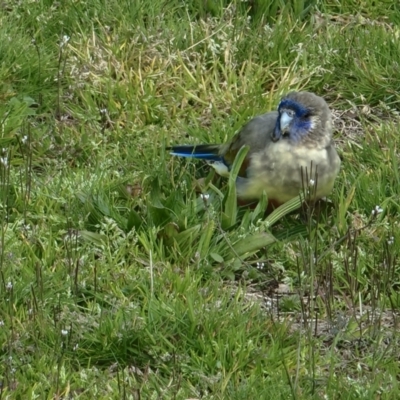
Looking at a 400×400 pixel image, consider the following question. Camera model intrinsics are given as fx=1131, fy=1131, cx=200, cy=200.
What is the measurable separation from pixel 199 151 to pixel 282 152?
390 mm

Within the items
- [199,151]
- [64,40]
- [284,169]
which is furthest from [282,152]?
[64,40]

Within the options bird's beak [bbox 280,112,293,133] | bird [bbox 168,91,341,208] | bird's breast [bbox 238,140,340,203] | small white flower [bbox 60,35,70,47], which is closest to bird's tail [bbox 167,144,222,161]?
bird [bbox 168,91,341,208]

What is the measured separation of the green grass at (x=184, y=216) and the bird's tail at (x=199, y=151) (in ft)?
0.19

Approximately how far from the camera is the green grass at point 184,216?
3797 millimetres

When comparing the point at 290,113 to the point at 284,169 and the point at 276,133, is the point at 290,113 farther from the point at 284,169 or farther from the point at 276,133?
the point at 284,169

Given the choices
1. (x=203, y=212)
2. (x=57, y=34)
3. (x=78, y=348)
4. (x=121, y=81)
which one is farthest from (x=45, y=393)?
(x=57, y=34)

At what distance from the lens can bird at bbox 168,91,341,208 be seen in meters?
4.95

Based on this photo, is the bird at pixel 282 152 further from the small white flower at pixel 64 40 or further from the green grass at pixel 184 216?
the small white flower at pixel 64 40

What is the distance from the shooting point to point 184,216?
4.64 metres

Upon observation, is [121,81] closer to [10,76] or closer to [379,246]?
[10,76]

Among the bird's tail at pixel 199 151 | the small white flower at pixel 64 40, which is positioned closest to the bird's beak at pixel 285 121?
the bird's tail at pixel 199 151

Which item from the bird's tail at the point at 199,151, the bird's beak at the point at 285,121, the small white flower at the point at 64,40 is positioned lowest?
the bird's tail at the point at 199,151

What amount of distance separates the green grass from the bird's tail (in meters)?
0.06

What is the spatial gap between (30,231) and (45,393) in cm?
101
